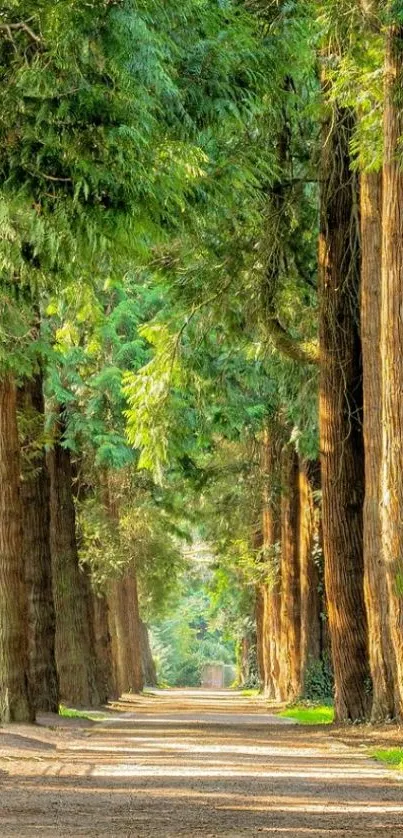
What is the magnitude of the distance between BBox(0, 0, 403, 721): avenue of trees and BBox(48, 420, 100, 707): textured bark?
6 centimetres

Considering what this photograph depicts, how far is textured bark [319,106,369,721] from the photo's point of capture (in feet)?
77.5

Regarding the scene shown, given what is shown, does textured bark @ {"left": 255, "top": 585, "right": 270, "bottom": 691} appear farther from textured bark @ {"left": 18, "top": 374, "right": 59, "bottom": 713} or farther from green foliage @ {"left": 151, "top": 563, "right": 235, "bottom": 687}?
green foliage @ {"left": 151, "top": 563, "right": 235, "bottom": 687}

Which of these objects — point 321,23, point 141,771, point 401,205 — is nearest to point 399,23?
point 321,23

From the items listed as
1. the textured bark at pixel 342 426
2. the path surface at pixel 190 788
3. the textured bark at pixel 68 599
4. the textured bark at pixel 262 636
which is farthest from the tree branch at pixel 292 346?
the textured bark at pixel 262 636

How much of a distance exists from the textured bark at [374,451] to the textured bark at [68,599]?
10.6m

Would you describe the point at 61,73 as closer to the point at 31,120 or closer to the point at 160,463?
the point at 31,120

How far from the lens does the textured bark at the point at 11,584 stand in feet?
72.2

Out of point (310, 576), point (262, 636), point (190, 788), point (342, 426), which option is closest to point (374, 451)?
point (342, 426)

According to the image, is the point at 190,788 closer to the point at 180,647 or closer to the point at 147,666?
the point at 147,666

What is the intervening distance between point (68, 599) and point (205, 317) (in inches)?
359

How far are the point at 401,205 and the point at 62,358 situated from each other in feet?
31.3

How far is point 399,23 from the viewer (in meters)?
16.1

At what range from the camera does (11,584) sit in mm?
22031

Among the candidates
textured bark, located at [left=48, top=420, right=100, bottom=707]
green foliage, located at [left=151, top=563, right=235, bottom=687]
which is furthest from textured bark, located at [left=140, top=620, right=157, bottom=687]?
textured bark, located at [left=48, top=420, right=100, bottom=707]
